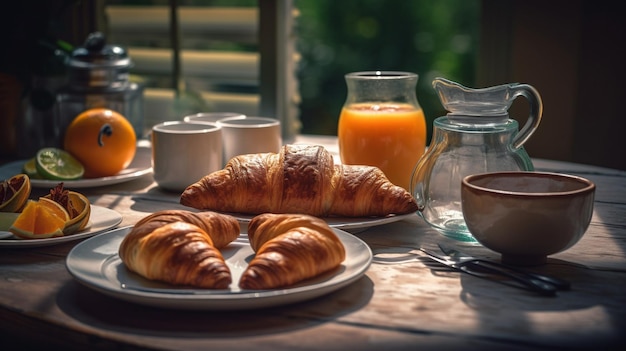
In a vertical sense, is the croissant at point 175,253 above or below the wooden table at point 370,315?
above

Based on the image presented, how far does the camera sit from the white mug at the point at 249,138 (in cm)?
139

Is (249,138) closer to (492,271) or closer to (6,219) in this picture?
(6,219)

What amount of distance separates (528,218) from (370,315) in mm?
229

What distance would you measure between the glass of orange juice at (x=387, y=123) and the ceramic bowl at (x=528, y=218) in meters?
0.36

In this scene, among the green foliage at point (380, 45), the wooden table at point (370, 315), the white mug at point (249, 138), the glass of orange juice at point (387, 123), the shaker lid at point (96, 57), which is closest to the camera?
the wooden table at point (370, 315)

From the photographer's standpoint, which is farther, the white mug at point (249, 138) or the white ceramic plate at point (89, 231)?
the white mug at point (249, 138)

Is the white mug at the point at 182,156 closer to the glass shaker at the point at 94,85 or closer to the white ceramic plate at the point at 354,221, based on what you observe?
the white ceramic plate at the point at 354,221

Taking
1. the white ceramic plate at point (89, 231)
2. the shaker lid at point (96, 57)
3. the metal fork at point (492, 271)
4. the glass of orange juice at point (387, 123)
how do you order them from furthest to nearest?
the shaker lid at point (96, 57), the glass of orange juice at point (387, 123), the white ceramic plate at point (89, 231), the metal fork at point (492, 271)

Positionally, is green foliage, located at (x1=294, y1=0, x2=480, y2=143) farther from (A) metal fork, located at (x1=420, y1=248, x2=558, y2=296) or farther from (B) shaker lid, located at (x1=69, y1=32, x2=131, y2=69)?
(A) metal fork, located at (x1=420, y1=248, x2=558, y2=296)

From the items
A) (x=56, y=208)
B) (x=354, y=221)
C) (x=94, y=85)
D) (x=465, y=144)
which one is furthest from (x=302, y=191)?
(x=94, y=85)

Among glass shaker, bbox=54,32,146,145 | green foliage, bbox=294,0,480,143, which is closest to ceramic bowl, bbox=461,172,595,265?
glass shaker, bbox=54,32,146,145

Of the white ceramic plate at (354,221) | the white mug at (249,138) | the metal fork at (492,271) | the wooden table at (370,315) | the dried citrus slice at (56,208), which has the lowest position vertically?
the wooden table at (370,315)

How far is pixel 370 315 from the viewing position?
2.53 ft

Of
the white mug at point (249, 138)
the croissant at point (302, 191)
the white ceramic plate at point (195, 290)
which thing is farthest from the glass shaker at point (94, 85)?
the white ceramic plate at point (195, 290)
